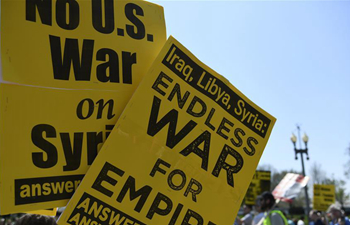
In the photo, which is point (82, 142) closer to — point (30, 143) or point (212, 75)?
point (30, 143)

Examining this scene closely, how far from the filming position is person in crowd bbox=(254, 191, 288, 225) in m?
5.14

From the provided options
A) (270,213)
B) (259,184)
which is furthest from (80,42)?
(259,184)

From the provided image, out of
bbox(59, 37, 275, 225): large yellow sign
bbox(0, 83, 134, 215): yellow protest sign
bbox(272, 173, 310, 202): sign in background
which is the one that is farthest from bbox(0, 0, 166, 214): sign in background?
bbox(272, 173, 310, 202): sign in background

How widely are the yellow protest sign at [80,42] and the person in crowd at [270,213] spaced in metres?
3.62

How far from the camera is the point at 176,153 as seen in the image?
217 centimetres

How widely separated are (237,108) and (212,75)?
256 mm

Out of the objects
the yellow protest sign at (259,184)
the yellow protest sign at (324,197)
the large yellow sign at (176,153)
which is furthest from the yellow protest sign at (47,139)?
the yellow protest sign at (324,197)

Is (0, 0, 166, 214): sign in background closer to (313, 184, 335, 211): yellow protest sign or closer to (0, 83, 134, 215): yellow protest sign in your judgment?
(0, 83, 134, 215): yellow protest sign

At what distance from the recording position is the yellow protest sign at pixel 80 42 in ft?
6.49

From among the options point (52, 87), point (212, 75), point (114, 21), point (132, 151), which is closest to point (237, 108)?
point (212, 75)

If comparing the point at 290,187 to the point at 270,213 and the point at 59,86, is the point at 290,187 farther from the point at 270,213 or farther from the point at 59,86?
the point at 59,86

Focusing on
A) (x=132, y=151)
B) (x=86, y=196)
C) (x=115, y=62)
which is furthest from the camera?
(x=115, y=62)

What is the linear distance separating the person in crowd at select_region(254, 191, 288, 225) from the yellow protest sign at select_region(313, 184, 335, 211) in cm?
971

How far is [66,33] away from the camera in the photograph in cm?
212
